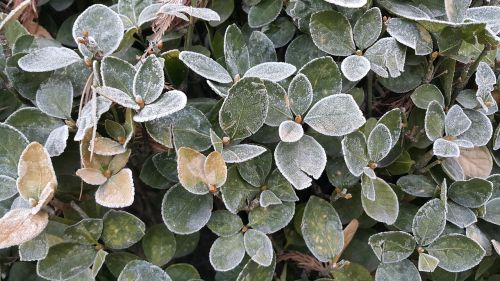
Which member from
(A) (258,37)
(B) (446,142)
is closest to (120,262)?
(A) (258,37)

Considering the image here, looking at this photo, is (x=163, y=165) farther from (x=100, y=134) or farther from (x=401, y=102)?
(x=401, y=102)

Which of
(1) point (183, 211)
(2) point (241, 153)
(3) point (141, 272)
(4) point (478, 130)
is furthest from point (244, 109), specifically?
(4) point (478, 130)

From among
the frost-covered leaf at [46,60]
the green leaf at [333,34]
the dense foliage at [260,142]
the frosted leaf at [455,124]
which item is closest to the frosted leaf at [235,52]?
the dense foliage at [260,142]

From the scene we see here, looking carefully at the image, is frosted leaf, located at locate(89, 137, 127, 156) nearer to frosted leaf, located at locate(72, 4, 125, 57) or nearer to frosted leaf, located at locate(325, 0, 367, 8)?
frosted leaf, located at locate(72, 4, 125, 57)

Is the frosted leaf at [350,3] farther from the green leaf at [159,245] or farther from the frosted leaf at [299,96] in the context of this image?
the green leaf at [159,245]

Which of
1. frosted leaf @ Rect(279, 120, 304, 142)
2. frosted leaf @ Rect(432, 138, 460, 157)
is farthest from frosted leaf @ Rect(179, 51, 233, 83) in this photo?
frosted leaf @ Rect(432, 138, 460, 157)

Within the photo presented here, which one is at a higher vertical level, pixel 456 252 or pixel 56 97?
pixel 56 97

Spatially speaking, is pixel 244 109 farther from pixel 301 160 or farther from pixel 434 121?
pixel 434 121

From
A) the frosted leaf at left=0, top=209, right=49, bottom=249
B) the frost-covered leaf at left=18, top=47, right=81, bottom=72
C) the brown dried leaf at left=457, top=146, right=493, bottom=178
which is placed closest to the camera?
the frosted leaf at left=0, top=209, right=49, bottom=249
